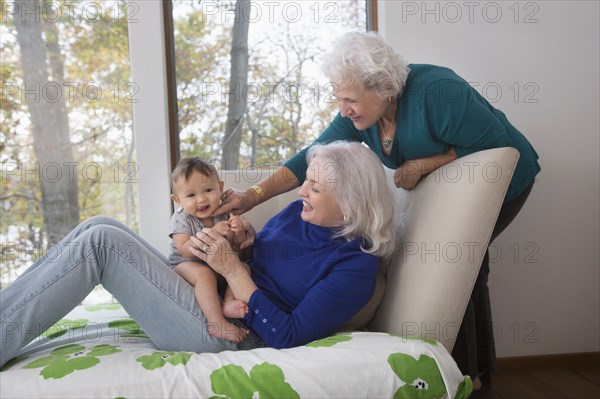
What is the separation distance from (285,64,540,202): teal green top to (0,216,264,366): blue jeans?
0.83 metres

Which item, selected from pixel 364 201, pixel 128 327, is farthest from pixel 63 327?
pixel 364 201

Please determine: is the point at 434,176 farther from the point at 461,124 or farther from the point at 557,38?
the point at 557,38

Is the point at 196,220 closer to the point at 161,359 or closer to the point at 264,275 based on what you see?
the point at 264,275

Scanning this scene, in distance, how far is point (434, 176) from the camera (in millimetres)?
1765

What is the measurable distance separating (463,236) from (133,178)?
6.28ft

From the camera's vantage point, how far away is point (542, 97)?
2604 mm

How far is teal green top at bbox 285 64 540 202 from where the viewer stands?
1736mm

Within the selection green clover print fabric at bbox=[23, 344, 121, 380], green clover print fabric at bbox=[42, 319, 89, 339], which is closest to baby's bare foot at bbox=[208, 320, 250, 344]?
green clover print fabric at bbox=[23, 344, 121, 380]

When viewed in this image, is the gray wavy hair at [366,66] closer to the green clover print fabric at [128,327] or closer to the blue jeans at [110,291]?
the blue jeans at [110,291]

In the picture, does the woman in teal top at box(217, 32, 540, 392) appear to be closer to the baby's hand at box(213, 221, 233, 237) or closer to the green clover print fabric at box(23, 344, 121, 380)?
the baby's hand at box(213, 221, 233, 237)

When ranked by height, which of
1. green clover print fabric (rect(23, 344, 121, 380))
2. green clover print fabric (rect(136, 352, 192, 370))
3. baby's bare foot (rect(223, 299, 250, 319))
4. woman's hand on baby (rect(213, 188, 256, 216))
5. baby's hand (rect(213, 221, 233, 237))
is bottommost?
green clover print fabric (rect(136, 352, 192, 370))

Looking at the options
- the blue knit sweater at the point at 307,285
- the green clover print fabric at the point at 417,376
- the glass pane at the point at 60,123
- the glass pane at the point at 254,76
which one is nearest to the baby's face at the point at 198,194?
the blue knit sweater at the point at 307,285

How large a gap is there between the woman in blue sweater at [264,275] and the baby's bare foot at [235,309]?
2 centimetres

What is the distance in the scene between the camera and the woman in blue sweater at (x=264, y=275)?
57.9 inches
